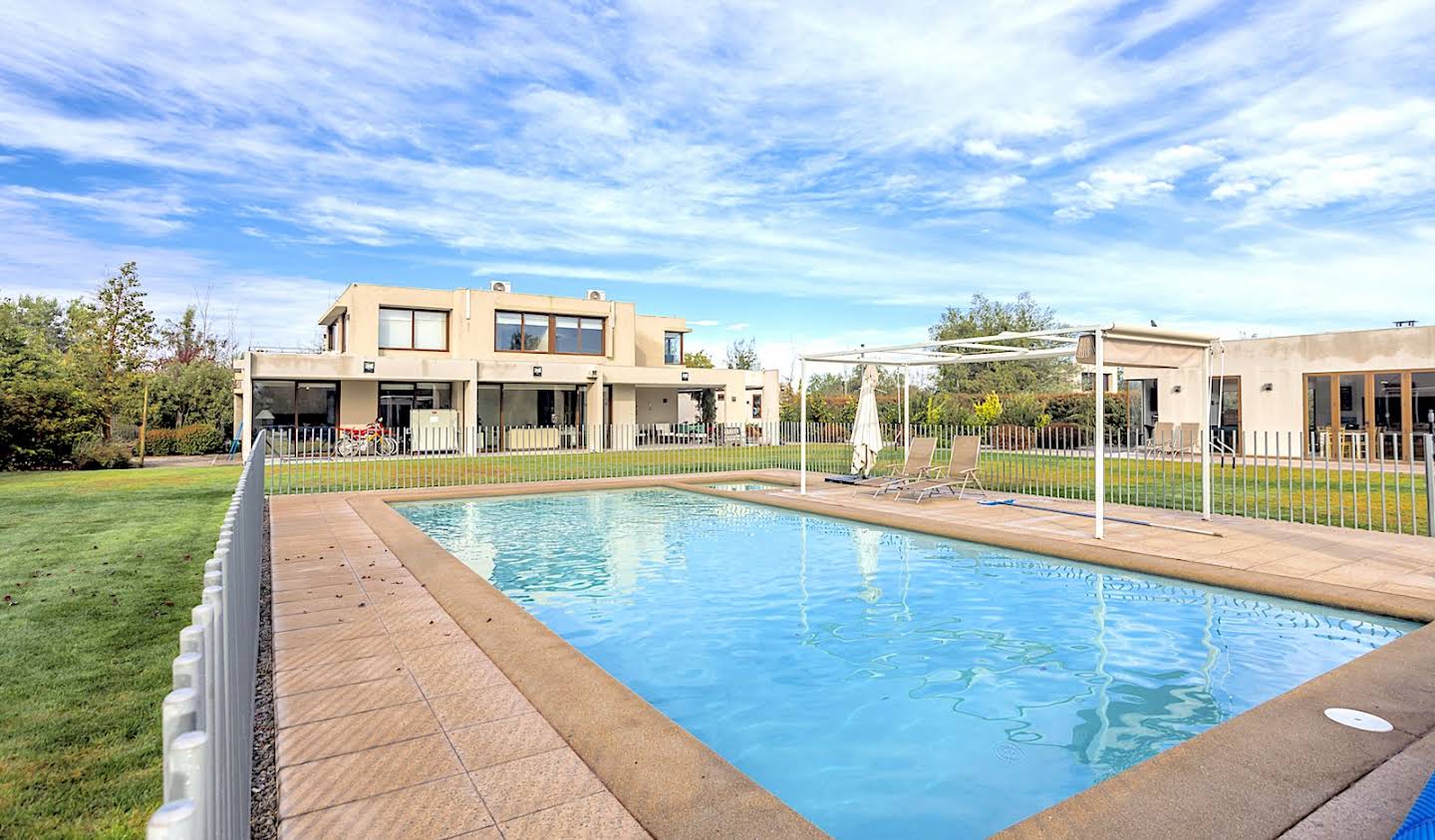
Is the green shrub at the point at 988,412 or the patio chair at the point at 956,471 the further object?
the green shrub at the point at 988,412

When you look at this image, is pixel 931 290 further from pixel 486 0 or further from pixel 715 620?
pixel 715 620

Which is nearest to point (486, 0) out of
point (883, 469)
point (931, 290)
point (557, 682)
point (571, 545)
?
point (571, 545)

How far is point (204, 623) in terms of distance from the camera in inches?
64.4

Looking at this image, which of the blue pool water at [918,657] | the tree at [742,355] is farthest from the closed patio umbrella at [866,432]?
the tree at [742,355]

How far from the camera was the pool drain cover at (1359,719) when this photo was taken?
12.4 ft

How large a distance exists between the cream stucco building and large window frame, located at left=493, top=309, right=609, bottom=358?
20.3 metres

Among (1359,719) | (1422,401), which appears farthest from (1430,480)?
(1422,401)

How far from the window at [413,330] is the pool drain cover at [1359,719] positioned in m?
29.1

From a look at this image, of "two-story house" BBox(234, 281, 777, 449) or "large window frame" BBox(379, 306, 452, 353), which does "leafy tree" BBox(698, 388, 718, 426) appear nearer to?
"two-story house" BBox(234, 281, 777, 449)

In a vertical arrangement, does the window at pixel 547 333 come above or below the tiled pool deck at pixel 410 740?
above

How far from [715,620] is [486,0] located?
45.4 ft

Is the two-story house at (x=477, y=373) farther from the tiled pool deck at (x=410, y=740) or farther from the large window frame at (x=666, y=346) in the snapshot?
the tiled pool deck at (x=410, y=740)

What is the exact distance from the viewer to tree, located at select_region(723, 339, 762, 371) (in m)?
55.0

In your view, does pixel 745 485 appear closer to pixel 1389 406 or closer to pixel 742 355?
pixel 1389 406
